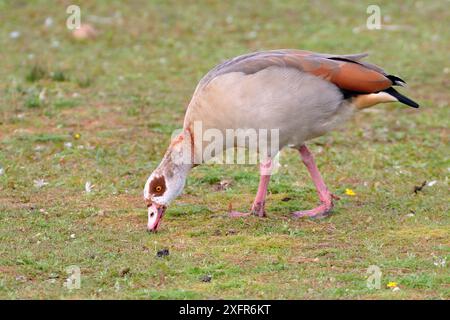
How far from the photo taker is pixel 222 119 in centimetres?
815

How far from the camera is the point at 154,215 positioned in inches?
318

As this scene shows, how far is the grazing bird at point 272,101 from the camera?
812 centimetres

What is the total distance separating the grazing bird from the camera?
8.12m

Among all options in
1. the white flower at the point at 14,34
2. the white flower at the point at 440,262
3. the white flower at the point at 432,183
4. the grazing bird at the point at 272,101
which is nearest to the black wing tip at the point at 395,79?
the grazing bird at the point at 272,101

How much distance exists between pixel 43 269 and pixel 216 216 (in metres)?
2.06

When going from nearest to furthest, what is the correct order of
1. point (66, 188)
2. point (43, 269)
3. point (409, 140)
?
1. point (43, 269)
2. point (66, 188)
3. point (409, 140)

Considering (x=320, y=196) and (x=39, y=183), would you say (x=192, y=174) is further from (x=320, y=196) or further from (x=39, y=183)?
(x=320, y=196)

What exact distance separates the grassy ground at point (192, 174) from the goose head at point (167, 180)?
0.20 meters

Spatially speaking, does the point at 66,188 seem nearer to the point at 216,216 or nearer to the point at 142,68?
the point at 216,216

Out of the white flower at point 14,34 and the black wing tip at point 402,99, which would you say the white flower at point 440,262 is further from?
the white flower at point 14,34

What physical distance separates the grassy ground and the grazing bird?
0.46 metres

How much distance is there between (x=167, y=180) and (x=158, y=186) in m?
0.10

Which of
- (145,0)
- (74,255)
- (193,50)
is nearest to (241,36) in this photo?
(193,50)
